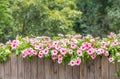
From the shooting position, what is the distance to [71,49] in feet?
11.9

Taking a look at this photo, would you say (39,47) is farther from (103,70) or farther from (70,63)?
(103,70)

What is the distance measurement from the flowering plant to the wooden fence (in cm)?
10

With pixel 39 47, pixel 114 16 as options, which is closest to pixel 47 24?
pixel 114 16

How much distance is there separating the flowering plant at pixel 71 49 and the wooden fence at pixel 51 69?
98 millimetres

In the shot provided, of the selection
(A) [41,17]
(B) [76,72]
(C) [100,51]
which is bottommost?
(B) [76,72]

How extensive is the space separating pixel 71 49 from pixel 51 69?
1.30 ft

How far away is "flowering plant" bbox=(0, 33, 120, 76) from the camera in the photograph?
3551mm

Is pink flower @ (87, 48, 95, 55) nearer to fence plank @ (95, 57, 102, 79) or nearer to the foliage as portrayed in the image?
fence plank @ (95, 57, 102, 79)

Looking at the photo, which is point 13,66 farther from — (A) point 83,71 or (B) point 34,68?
(A) point 83,71

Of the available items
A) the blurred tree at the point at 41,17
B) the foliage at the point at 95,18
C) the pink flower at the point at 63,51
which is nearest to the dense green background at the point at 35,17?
the blurred tree at the point at 41,17

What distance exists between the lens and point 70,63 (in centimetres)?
359

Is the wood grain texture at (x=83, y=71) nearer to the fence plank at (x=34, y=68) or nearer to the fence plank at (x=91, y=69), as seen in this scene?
the fence plank at (x=91, y=69)

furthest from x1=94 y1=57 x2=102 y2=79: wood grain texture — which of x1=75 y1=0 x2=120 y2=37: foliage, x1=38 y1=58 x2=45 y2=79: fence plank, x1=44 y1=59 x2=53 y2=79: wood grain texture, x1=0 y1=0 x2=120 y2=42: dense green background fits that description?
x1=75 y1=0 x2=120 y2=37: foliage

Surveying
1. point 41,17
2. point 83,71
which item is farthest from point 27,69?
point 41,17
